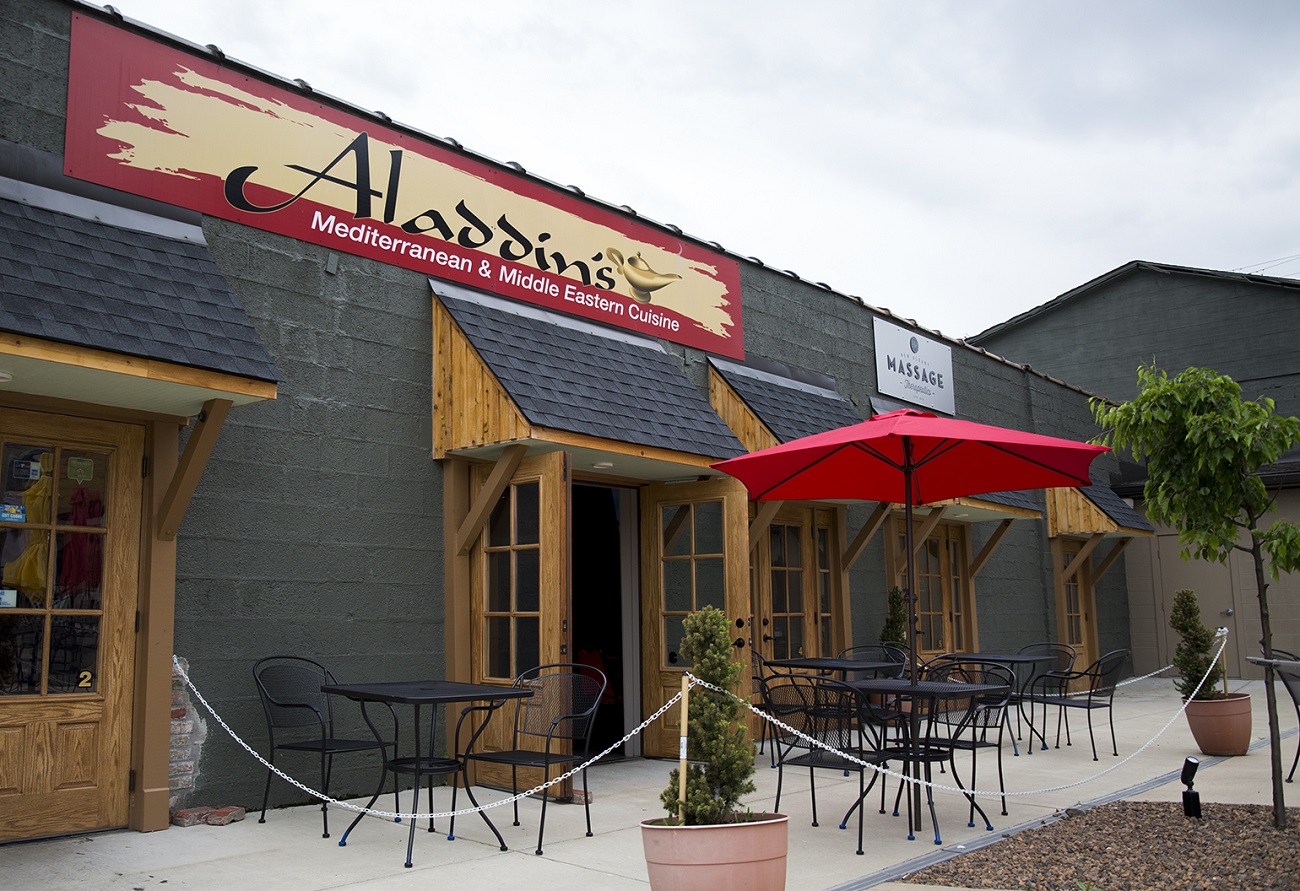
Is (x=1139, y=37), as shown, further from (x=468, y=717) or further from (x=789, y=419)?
(x=468, y=717)

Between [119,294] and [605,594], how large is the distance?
5.09 m

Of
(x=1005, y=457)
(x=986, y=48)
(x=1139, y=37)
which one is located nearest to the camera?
(x=1005, y=457)

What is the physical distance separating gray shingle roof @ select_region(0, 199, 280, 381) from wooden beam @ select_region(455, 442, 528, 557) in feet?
5.55

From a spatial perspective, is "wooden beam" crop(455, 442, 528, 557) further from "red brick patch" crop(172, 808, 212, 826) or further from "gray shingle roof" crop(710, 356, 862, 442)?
"gray shingle roof" crop(710, 356, 862, 442)

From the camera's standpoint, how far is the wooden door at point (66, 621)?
5016 millimetres

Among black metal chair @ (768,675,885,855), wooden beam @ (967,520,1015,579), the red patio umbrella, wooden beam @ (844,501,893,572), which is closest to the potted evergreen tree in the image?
black metal chair @ (768,675,885,855)

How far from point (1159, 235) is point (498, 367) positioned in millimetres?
27761

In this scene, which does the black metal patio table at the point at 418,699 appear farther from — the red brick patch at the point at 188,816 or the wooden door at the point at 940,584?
the wooden door at the point at 940,584

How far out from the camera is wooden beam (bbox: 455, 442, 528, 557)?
6.54 metres

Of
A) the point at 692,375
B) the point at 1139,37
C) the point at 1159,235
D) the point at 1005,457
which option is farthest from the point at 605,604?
the point at 1159,235

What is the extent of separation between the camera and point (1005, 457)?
604 cm

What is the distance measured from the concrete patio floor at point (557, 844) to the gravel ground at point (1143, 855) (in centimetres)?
18

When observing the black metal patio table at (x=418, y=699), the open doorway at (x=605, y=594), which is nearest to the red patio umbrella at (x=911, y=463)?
the black metal patio table at (x=418, y=699)

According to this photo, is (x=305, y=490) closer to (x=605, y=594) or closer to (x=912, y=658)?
(x=605, y=594)
